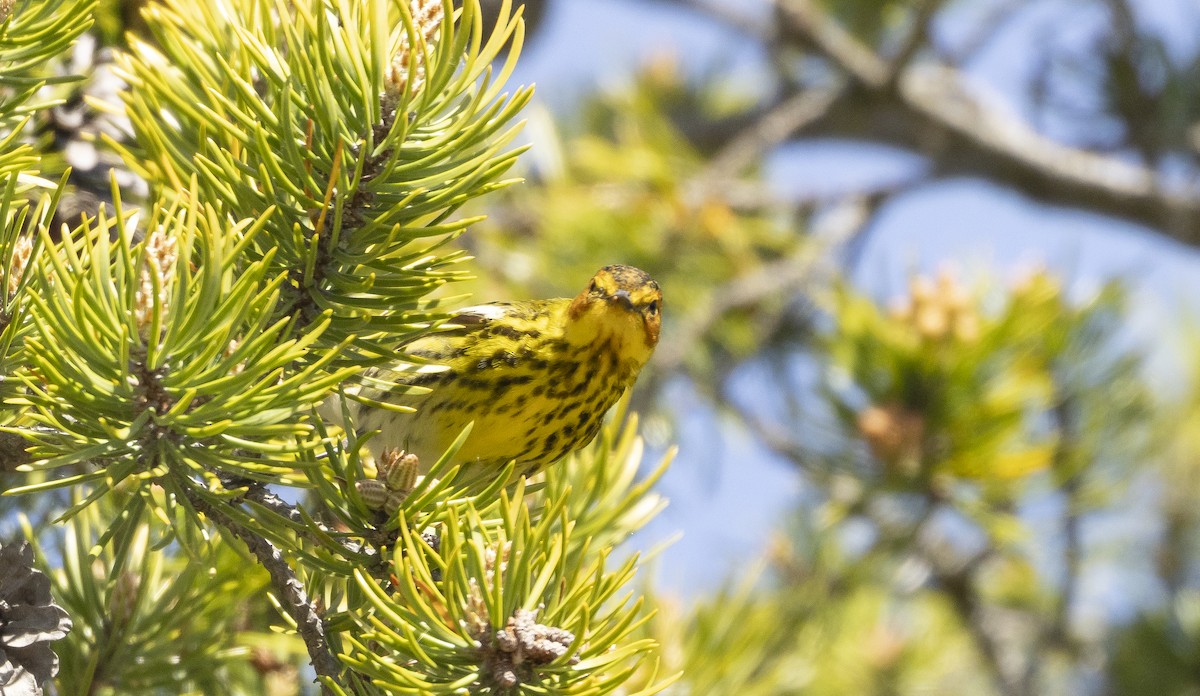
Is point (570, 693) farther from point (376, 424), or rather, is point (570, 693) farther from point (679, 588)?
point (679, 588)

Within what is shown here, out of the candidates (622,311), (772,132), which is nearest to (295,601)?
(622,311)

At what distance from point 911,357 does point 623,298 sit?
0.75 meters

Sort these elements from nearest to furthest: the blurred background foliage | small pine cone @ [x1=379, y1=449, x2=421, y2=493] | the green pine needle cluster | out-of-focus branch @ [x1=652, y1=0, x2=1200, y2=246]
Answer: the green pine needle cluster → small pine cone @ [x1=379, y1=449, x2=421, y2=493] → the blurred background foliage → out-of-focus branch @ [x1=652, y1=0, x2=1200, y2=246]

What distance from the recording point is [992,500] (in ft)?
7.72

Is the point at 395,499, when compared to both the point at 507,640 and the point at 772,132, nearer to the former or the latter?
the point at 507,640

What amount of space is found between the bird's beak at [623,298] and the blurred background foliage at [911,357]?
42 cm

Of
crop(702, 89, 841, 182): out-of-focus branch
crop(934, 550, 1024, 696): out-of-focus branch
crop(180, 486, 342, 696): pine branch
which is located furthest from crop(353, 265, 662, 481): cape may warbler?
crop(934, 550, 1024, 696): out-of-focus branch

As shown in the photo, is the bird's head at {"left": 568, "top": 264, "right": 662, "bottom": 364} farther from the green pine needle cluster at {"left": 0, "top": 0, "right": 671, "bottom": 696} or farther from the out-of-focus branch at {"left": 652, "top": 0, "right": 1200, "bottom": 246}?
the out-of-focus branch at {"left": 652, "top": 0, "right": 1200, "bottom": 246}

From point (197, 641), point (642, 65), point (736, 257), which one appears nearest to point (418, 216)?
Result: point (197, 641)

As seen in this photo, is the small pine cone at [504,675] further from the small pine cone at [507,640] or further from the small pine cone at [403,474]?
the small pine cone at [403,474]

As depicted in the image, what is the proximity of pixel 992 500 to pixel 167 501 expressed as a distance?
5.74 ft

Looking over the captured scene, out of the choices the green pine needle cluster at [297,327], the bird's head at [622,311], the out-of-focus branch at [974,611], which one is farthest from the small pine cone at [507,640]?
the out-of-focus branch at [974,611]

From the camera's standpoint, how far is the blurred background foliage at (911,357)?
2324mm

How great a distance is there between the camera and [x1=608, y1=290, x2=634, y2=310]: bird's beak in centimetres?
185
